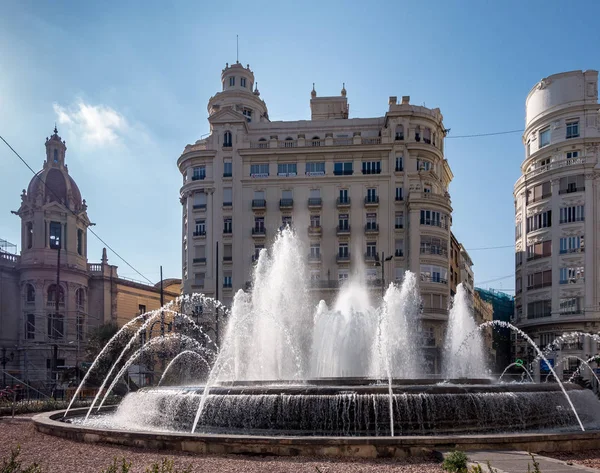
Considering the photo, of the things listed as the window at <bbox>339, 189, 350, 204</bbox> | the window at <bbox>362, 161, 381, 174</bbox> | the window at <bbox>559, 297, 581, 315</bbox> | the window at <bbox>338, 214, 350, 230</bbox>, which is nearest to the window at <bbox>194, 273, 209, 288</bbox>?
the window at <bbox>338, 214, 350, 230</bbox>

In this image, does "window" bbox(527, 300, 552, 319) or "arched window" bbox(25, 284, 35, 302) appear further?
"arched window" bbox(25, 284, 35, 302)

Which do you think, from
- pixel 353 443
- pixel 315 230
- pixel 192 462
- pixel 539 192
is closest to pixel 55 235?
pixel 315 230

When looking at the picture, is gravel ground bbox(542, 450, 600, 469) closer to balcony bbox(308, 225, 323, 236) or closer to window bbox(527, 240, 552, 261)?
window bbox(527, 240, 552, 261)

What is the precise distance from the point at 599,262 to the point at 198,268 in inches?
1436

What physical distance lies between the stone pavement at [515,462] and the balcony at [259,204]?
4727 cm

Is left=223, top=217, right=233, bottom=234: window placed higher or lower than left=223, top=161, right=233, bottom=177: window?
lower

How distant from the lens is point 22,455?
12.1m

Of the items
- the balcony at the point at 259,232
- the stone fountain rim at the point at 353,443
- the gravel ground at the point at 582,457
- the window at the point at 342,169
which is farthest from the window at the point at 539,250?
the gravel ground at the point at 582,457

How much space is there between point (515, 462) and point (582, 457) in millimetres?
2157

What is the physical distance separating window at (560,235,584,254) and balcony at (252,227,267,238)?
27226mm

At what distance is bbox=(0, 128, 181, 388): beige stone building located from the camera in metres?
53.1

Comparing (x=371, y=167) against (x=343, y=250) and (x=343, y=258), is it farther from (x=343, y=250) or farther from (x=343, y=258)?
(x=343, y=258)

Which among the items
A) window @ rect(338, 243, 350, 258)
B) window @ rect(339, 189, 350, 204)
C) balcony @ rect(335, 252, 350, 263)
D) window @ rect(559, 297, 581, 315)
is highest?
window @ rect(339, 189, 350, 204)

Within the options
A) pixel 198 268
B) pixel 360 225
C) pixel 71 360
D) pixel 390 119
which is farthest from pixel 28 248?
pixel 390 119
